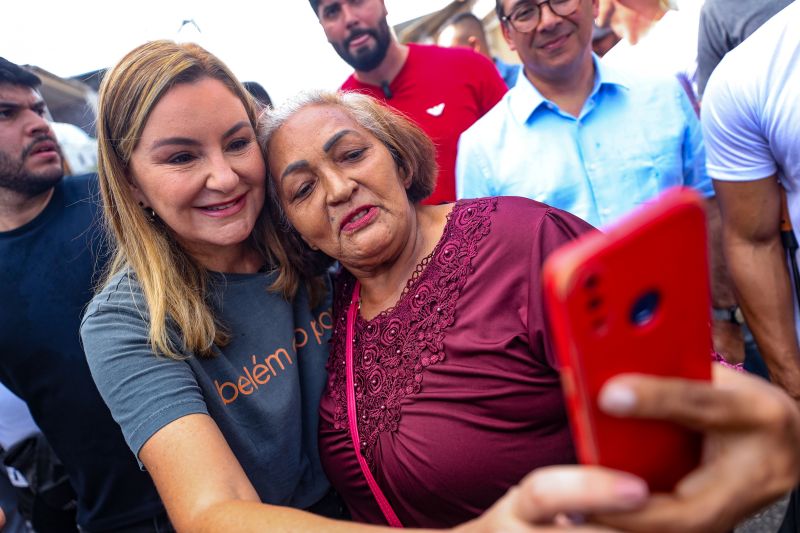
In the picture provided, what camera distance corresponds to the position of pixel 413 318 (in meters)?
1.49

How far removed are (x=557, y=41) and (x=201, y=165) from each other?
1.46m

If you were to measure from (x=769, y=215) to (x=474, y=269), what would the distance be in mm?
1059

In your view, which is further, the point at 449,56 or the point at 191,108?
the point at 449,56

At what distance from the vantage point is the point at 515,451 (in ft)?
4.24

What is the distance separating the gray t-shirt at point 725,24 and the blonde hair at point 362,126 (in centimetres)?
127

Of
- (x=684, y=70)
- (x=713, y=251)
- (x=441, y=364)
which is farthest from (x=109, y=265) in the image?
(x=684, y=70)

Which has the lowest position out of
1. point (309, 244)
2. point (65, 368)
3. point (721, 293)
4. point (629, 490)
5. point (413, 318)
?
point (721, 293)

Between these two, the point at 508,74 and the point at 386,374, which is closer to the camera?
the point at 386,374

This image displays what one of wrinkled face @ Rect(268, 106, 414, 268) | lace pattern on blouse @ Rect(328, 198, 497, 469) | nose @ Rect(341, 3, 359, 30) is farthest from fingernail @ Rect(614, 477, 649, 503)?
nose @ Rect(341, 3, 359, 30)

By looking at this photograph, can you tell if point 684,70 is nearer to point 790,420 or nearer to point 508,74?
Answer: point 508,74

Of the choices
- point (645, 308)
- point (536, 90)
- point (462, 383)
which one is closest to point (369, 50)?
point (536, 90)

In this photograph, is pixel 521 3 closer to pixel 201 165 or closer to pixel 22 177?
pixel 201 165

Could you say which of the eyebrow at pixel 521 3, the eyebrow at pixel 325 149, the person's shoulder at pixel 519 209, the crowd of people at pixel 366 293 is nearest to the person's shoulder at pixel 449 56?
the crowd of people at pixel 366 293

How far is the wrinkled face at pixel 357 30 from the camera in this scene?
3037 millimetres
